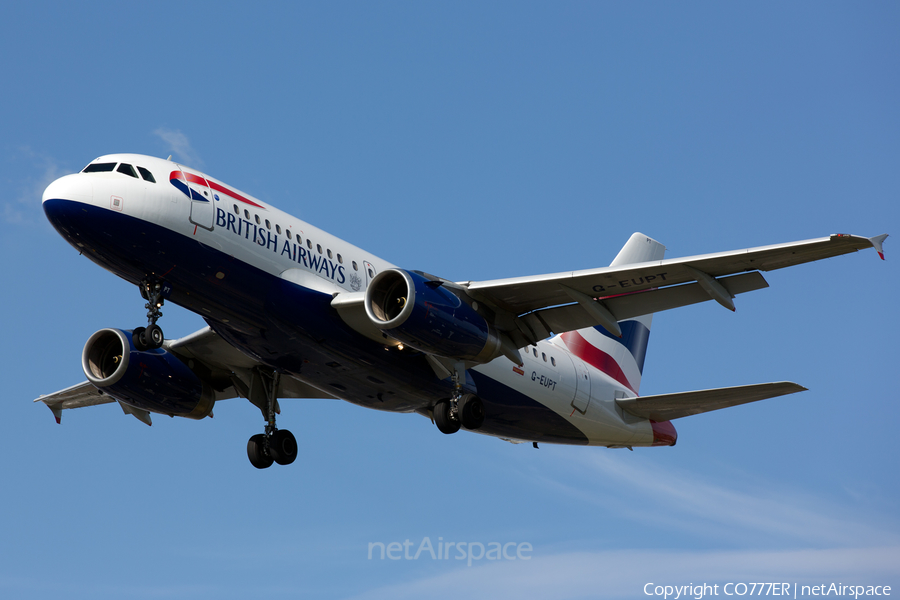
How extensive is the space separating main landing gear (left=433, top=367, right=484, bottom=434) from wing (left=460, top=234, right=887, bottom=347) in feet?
5.92

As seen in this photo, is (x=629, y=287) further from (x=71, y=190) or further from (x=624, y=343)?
(x=71, y=190)

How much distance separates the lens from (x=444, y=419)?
80.1ft

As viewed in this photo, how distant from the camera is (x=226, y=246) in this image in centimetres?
2084

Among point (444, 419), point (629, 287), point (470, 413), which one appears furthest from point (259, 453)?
point (629, 287)

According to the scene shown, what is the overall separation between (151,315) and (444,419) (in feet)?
24.9

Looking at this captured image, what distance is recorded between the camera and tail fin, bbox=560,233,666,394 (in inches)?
1203

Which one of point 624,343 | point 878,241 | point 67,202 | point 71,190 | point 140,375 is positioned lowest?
point 878,241

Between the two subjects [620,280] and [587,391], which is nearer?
[620,280]

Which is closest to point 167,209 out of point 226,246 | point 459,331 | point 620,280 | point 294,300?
point 226,246

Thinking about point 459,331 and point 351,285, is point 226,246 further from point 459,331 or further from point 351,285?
point 459,331

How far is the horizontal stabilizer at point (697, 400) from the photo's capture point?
23.5 m

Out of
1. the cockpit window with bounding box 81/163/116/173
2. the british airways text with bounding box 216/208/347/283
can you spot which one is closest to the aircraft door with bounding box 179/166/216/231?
the british airways text with bounding box 216/208/347/283

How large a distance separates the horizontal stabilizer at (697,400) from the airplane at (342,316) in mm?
70

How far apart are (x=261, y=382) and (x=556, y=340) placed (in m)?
9.15
